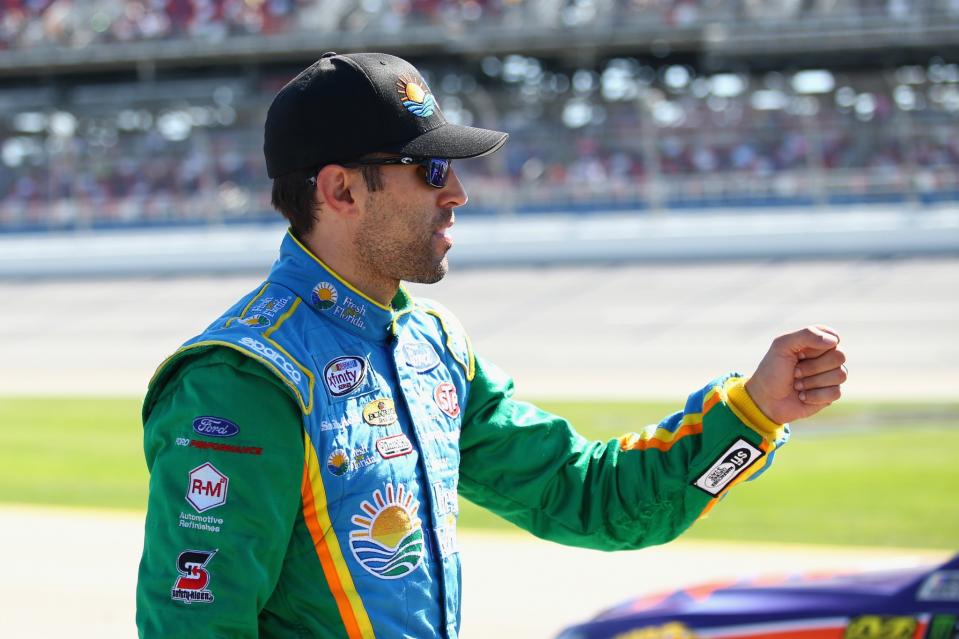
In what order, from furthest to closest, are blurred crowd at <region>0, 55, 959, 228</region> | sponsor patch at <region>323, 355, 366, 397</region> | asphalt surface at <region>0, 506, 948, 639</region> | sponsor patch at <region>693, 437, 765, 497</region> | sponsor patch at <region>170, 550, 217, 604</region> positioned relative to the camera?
1. blurred crowd at <region>0, 55, 959, 228</region>
2. asphalt surface at <region>0, 506, 948, 639</region>
3. sponsor patch at <region>693, 437, 765, 497</region>
4. sponsor patch at <region>323, 355, 366, 397</region>
5. sponsor patch at <region>170, 550, 217, 604</region>

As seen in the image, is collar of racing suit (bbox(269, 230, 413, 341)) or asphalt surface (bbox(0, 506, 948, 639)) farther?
asphalt surface (bbox(0, 506, 948, 639))

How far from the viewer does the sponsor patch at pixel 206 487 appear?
6.06 ft

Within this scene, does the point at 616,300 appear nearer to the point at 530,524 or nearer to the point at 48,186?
the point at 48,186

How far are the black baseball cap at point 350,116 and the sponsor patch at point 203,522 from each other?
0.61m

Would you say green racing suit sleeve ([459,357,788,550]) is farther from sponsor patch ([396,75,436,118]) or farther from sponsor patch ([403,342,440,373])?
sponsor patch ([396,75,436,118])

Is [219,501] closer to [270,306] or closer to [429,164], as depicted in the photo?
[270,306]

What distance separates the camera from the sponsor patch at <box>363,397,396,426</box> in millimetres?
2064

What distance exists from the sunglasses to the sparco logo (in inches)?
14.3

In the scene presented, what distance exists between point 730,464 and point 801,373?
0.74ft

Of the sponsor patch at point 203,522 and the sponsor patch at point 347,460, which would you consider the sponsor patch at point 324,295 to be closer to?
the sponsor patch at point 347,460

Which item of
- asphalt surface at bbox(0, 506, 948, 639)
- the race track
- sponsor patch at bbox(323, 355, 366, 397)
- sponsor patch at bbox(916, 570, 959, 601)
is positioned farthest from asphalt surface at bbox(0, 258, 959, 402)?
sponsor patch at bbox(323, 355, 366, 397)

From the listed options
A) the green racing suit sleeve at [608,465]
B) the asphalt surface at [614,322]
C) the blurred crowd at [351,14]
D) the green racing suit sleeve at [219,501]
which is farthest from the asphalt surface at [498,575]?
the blurred crowd at [351,14]

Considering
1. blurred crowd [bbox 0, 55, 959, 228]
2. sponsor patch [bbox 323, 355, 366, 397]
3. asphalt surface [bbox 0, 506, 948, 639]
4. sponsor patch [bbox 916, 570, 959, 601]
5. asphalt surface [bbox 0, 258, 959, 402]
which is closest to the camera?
sponsor patch [bbox 323, 355, 366, 397]

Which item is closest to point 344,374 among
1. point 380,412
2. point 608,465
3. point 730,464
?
point 380,412
